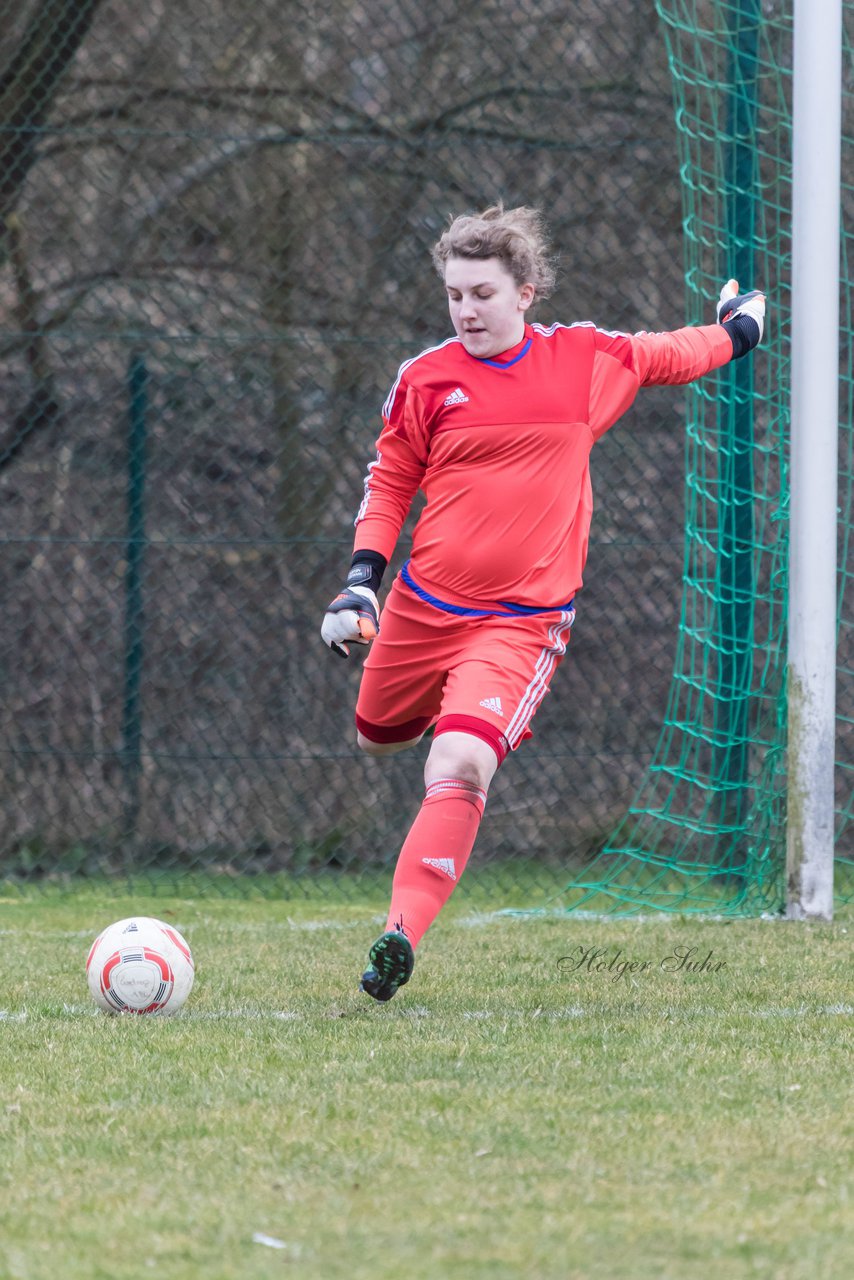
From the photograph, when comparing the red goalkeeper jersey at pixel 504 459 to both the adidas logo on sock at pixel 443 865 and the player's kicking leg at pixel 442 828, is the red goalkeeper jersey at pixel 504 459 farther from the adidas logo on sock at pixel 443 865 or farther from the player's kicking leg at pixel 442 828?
the adidas logo on sock at pixel 443 865

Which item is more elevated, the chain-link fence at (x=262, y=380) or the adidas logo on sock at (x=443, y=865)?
the chain-link fence at (x=262, y=380)

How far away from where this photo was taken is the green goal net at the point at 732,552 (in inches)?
239

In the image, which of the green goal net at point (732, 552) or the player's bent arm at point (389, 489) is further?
the green goal net at point (732, 552)

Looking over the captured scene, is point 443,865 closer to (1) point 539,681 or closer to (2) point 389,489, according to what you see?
(1) point 539,681

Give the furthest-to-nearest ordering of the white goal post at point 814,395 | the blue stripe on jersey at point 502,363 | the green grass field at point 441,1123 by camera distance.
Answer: the white goal post at point 814,395 → the blue stripe on jersey at point 502,363 → the green grass field at point 441,1123

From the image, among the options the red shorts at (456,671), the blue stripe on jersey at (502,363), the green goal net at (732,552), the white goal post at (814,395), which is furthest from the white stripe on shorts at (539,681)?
the green goal net at (732,552)

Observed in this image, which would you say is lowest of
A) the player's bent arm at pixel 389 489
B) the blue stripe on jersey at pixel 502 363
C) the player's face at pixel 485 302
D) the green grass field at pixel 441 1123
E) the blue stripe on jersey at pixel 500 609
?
the green grass field at pixel 441 1123

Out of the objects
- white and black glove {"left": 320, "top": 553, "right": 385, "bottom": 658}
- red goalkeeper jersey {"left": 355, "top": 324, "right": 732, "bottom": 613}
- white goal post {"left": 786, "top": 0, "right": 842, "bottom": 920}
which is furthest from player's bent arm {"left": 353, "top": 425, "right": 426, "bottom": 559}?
white goal post {"left": 786, "top": 0, "right": 842, "bottom": 920}

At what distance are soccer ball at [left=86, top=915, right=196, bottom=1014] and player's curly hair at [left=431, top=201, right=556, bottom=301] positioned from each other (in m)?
1.70

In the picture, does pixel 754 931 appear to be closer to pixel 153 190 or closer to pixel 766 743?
pixel 766 743

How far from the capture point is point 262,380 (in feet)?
22.8

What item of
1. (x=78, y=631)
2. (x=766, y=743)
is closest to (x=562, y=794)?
(x=766, y=743)

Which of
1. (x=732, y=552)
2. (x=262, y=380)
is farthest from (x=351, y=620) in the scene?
(x=262, y=380)

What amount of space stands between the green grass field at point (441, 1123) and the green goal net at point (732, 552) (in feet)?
5.03
